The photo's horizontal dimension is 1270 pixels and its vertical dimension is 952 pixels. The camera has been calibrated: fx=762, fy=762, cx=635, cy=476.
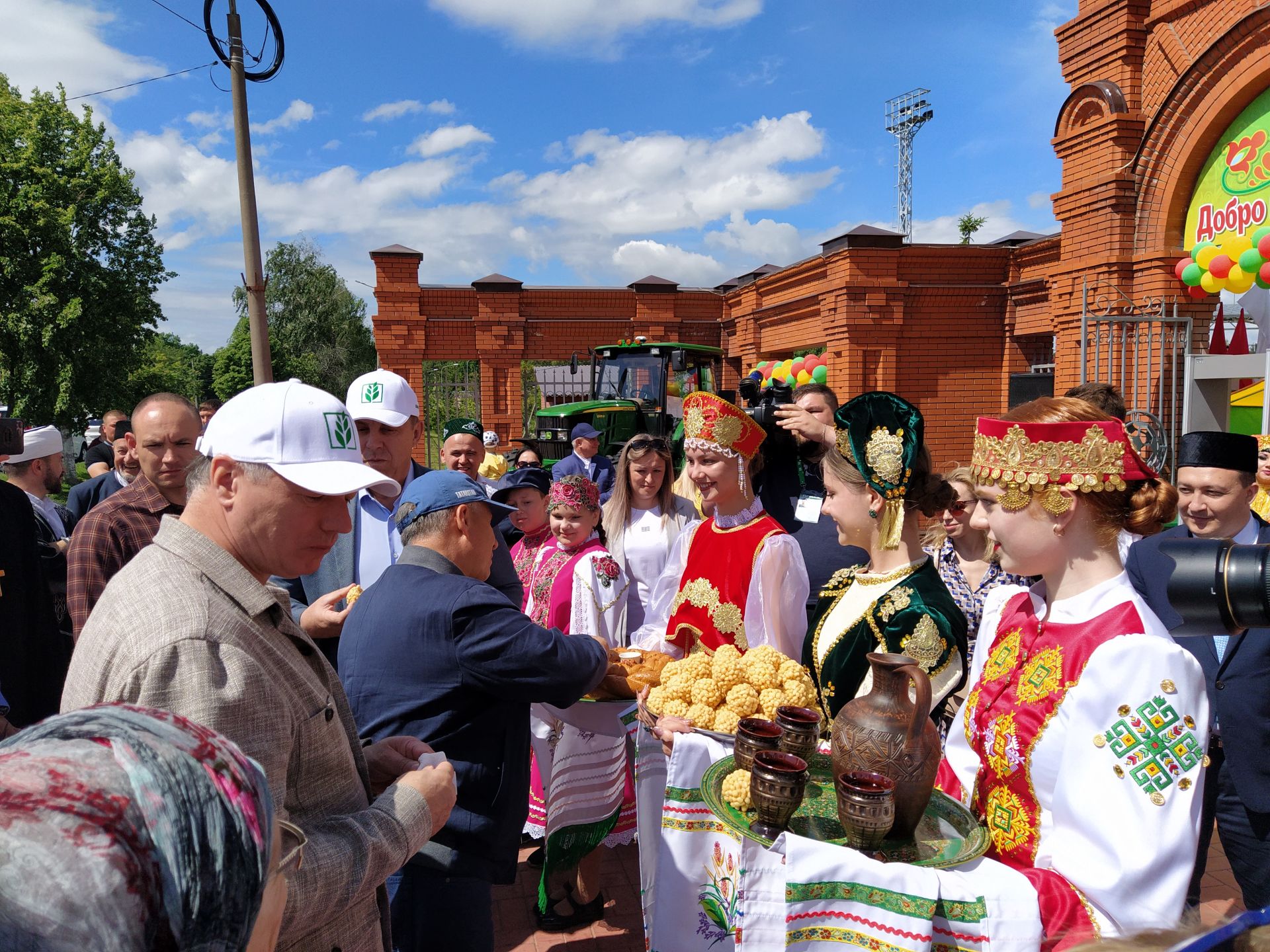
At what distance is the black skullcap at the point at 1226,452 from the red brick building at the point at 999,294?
4.45 metres

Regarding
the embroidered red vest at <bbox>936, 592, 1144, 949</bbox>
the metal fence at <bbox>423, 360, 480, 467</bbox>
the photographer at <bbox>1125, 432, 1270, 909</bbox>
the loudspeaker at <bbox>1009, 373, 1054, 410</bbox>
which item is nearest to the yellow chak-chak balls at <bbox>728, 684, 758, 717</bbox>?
the embroidered red vest at <bbox>936, 592, 1144, 949</bbox>

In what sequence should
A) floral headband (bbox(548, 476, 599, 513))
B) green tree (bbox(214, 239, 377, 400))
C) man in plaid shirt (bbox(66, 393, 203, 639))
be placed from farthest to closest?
green tree (bbox(214, 239, 377, 400)) < floral headband (bbox(548, 476, 599, 513)) < man in plaid shirt (bbox(66, 393, 203, 639))

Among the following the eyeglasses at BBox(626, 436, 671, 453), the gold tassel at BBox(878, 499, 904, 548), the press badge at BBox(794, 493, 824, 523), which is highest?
the eyeglasses at BBox(626, 436, 671, 453)

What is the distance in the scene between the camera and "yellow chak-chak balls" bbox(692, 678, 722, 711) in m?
2.56

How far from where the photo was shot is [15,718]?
3014 mm

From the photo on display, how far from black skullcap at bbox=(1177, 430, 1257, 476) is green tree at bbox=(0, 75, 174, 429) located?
2703 cm

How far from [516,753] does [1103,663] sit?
1603mm

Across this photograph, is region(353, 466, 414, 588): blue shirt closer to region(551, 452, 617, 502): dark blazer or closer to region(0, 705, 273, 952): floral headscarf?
region(0, 705, 273, 952): floral headscarf

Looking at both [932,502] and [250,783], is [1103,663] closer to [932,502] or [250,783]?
[932,502]

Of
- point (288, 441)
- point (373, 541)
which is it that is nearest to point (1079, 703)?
point (288, 441)

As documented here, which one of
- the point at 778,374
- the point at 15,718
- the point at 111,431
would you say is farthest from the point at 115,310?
the point at 15,718

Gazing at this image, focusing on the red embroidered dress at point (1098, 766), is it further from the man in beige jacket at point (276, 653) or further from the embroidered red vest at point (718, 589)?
the embroidered red vest at point (718, 589)

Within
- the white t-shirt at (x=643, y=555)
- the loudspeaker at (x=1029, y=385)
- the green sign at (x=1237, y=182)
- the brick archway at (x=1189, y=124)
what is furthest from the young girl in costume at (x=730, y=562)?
the loudspeaker at (x=1029, y=385)

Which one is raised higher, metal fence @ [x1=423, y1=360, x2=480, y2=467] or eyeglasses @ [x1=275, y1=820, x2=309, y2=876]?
metal fence @ [x1=423, y1=360, x2=480, y2=467]
